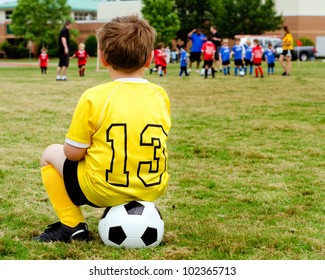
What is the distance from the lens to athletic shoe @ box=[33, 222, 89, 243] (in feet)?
13.4

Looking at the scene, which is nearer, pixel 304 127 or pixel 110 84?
pixel 110 84

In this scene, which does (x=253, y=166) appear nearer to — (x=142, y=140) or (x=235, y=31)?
(x=142, y=140)

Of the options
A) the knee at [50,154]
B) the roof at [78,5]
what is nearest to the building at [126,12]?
the roof at [78,5]

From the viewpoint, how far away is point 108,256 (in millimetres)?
3775

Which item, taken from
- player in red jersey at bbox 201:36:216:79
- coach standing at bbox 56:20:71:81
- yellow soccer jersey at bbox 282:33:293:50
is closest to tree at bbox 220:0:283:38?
yellow soccer jersey at bbox 282:33:293:50

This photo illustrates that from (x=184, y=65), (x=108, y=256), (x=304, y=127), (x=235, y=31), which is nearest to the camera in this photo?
(x=108, y=256)

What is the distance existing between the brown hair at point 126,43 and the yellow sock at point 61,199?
2.49 feet

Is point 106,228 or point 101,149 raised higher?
point 101,149

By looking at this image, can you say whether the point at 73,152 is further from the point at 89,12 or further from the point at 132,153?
the point at 89,12

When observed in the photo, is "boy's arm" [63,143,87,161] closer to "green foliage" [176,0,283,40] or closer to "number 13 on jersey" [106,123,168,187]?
"number 13 on jersey" [106,123,168,187]

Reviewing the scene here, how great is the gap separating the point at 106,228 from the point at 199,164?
314cm

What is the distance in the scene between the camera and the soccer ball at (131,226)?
3.89 metres

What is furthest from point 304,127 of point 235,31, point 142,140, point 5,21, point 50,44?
point 5,21
